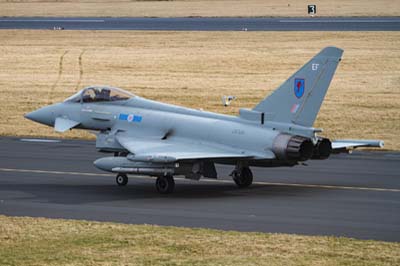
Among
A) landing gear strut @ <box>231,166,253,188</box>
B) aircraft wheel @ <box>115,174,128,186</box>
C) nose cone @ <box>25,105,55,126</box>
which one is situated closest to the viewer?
landing gear strut @ <box>231,166,253,188</box>

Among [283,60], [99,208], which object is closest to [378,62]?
[283,60]

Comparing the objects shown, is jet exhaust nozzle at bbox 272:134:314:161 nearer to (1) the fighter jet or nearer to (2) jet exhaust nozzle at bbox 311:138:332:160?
(1) the fighter jet

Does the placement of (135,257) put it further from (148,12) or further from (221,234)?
(148,12)

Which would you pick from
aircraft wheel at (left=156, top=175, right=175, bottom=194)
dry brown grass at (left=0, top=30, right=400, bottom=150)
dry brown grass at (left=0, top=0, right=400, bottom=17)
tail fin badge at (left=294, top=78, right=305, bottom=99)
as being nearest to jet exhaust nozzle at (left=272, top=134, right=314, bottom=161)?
tail fin badge at (left=294, top=78, right=305, bottom=99)

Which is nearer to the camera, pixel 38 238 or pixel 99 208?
pixel 38 238

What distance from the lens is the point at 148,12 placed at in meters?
101

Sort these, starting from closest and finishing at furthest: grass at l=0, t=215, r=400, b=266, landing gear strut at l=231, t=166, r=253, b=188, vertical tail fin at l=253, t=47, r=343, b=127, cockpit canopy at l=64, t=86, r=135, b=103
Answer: grass at l=0, t=215, r=400, b=266, vertical tail fin at l=253, t=47, r=343, b=127, landing gear strut at l=231, t=166, r=253, b=188, cockpit canopy at l=64, t=86, r=135, b=103

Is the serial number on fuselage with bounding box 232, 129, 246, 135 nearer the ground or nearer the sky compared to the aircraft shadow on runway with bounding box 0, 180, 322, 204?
nearer the sky

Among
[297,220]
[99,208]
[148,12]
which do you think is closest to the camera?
[297,220]

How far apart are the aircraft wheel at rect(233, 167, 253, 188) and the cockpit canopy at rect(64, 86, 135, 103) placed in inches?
157

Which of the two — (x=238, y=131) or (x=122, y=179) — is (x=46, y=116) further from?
(x=238, y=131)

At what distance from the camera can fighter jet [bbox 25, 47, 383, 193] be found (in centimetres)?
2586

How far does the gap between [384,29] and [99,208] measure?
5361 cm

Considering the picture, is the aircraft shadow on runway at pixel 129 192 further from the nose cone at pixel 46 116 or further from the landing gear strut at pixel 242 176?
the nose cone at pixel 46 116
